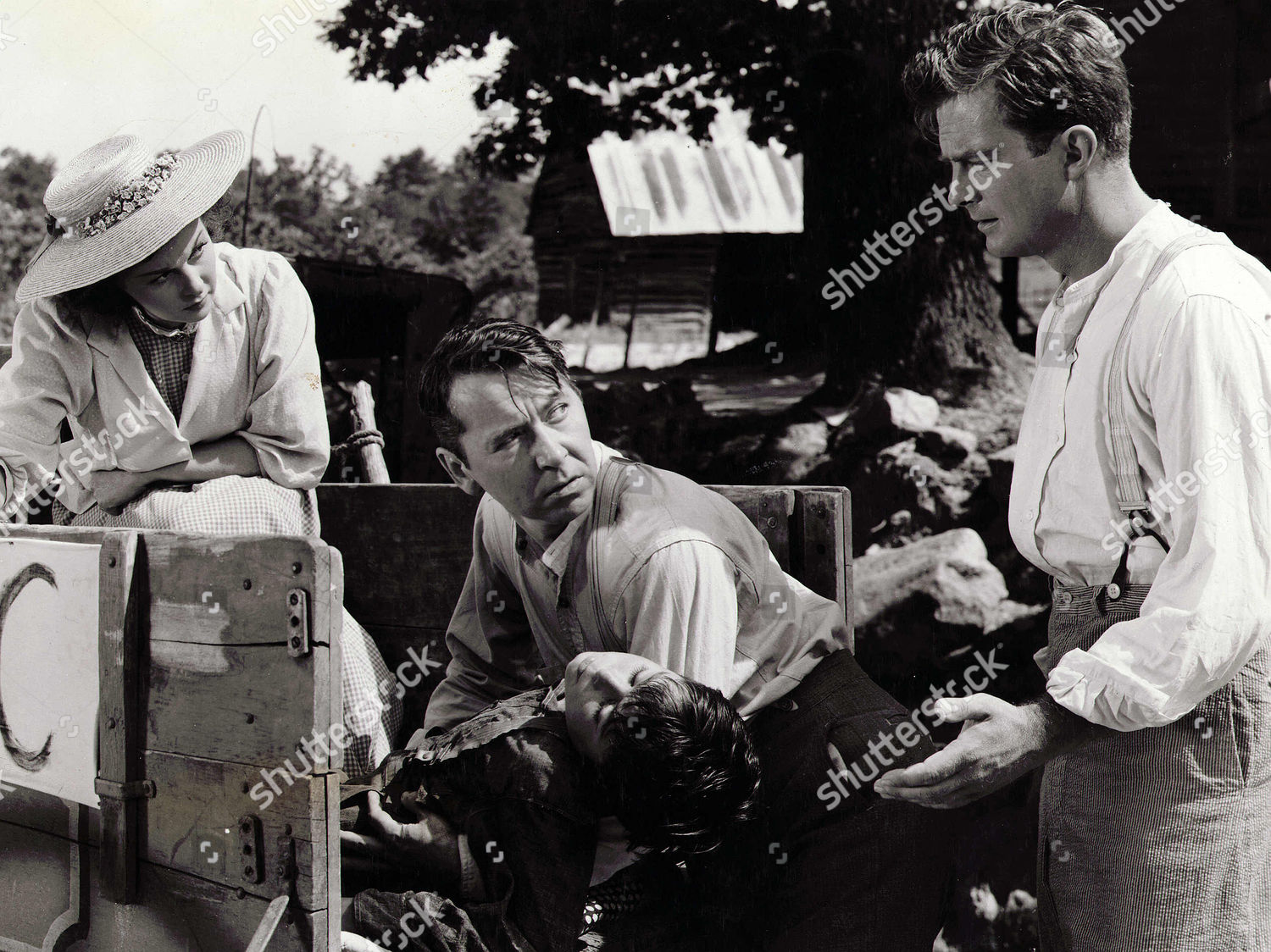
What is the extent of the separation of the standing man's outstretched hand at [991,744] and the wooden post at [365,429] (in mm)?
2499

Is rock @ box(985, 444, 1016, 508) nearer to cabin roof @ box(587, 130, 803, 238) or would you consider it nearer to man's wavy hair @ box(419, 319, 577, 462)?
cabin roof @ box(587, 130, 803, 238)

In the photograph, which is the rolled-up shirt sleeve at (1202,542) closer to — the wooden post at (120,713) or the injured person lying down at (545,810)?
the injured person lying down at (545,810)

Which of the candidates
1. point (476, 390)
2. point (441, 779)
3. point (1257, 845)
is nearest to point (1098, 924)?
point (1257, 845)

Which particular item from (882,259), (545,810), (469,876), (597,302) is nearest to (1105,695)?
(545,810)

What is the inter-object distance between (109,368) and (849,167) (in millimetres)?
4589

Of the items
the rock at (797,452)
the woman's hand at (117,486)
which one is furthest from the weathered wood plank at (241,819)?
the rock at (797,452)

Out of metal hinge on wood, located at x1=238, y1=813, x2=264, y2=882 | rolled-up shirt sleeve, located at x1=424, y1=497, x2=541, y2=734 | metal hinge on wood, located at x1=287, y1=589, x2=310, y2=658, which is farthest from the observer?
rolled-up shirt sleeve, located at x1=424, y1=497, x2=541, y2=734

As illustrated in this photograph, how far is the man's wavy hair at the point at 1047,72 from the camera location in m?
1.64

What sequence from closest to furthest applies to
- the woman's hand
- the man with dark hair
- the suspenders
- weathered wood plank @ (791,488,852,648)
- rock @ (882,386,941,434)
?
the suspenders < the man with dark hair < weathered wood plank @ (791,488,852,648) < the woman's hand < rock @ (882,386,941,434)

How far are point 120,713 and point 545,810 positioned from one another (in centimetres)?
74

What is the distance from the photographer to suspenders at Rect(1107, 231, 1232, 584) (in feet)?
5.15

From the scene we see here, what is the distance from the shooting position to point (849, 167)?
21.1 feet

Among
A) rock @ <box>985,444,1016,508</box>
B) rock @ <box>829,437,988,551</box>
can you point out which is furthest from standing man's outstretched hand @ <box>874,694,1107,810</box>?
rock @ <box>985,444,1016,508</box>

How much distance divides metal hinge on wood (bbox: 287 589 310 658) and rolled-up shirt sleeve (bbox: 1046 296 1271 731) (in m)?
1.02
